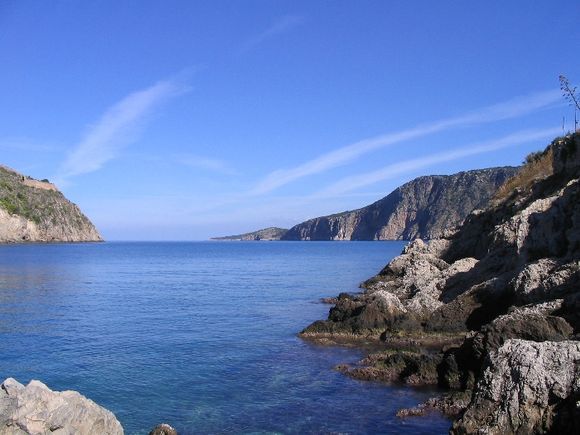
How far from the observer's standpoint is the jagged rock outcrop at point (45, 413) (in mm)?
13148

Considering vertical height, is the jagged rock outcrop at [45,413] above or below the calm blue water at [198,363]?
above

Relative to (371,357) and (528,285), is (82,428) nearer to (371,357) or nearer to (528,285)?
(371,357)

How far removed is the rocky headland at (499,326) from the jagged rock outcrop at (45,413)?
9286 mm

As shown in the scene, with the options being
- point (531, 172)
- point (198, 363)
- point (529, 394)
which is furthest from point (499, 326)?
point (531, 172)

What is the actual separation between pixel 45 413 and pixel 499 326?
1465 cm

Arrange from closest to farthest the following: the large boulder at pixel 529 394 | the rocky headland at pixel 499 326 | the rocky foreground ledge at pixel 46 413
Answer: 1. the large boulder at pixel 529 394
2. the rocky headland at pixel 499 326
3. the rocky foreground ledge at pixel 46 413

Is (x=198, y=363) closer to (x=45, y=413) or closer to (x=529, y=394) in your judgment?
(x=45, y=413)

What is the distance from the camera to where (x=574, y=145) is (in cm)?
3875

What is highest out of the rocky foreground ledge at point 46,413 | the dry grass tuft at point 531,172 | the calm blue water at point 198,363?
the dry grass tuft at point 531,172

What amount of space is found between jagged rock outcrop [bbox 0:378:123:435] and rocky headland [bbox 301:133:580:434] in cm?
929

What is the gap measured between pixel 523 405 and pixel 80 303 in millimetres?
40267

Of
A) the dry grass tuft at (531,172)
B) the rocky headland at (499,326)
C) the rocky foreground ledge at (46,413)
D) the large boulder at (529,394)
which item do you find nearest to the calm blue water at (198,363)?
the rocky headland at (499,326)

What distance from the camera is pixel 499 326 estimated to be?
742 inches

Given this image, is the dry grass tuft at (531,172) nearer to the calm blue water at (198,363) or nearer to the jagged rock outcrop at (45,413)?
the calm blue water at (198,363)
